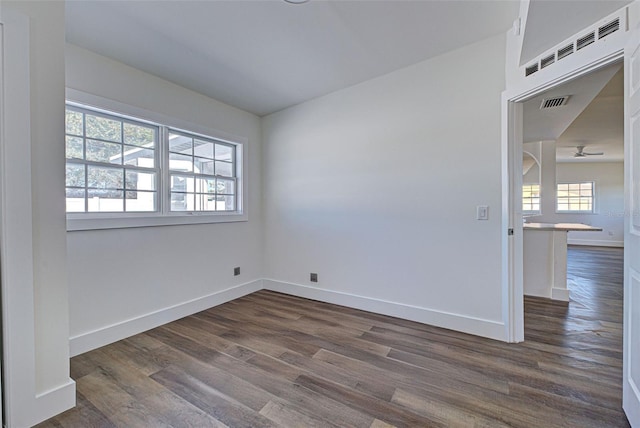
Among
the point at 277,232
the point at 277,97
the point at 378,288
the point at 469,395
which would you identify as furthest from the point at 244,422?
the point at 277,97

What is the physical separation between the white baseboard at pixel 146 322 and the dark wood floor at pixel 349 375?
0.08 metres

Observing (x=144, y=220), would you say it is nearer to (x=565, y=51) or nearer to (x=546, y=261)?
(x=565, y=51)

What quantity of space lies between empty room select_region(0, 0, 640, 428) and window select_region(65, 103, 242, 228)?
2 centimetres

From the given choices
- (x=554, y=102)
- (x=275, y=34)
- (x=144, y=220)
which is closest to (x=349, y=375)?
(x=144, y=220)

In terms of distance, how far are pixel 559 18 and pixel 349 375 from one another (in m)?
2.54

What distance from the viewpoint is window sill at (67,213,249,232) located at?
2219 millimetres

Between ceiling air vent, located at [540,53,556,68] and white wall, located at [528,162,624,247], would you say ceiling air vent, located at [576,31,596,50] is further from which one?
white wall, located at [528,162,624,247]

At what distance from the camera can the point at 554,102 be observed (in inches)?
113

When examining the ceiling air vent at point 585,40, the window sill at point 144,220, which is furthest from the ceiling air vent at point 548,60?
the window sill at point 144,220

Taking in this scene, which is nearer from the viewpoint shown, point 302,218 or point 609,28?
point 609,28

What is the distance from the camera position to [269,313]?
304 cm

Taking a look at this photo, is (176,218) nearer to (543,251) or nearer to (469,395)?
(469,395)

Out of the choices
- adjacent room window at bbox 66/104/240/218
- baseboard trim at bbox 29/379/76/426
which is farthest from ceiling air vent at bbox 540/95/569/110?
baseboard trim at bbox 29/379/76/426

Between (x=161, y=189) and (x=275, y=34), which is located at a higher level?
(x=275, y=34)
